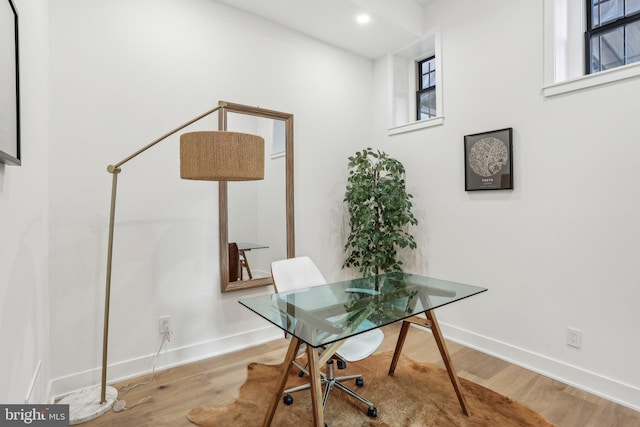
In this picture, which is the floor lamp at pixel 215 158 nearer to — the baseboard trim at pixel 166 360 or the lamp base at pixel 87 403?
the lamp base at pixel 87 403

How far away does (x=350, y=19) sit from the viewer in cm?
297

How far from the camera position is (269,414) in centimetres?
172

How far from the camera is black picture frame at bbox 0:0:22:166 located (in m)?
1.04

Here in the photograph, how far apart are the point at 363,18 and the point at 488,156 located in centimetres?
163

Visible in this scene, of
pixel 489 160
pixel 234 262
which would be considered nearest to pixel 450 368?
pixel 489 160

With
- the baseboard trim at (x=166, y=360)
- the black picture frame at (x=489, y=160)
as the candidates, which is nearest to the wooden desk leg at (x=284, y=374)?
the baseboard trim at (x=166, y=360)

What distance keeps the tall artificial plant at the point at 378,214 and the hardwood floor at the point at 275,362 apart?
81cm

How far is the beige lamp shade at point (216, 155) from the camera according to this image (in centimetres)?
179

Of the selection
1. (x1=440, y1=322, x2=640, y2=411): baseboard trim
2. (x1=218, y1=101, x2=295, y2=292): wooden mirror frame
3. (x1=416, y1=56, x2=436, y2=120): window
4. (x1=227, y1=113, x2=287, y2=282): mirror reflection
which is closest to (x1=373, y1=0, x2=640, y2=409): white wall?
(x1=440, y1=322, x2=640, y2=411): baseboard trim

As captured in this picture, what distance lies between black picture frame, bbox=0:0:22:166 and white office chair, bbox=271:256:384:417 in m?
1.48

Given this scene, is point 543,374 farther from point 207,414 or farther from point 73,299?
point 73,299

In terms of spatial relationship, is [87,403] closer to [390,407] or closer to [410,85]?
[390,407]

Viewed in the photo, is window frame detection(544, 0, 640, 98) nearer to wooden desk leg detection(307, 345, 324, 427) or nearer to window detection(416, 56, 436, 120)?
window detection(416, 56, 436, 120)

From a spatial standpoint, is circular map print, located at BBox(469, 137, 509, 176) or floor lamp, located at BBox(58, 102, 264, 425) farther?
circular map print, located at BBox(469, 137, 509, 176)
